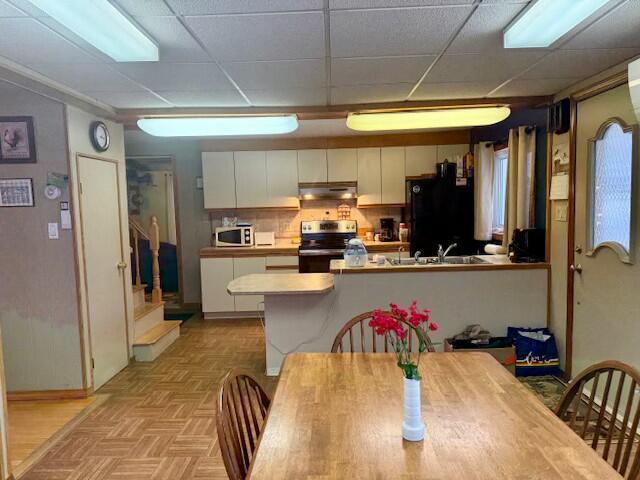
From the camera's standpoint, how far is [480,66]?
2.69m

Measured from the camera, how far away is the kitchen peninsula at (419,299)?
3576 millimetres

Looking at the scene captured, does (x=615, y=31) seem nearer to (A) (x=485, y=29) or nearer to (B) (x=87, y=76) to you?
(A) (x=485, y=29)

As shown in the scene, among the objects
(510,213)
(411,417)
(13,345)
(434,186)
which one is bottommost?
(13,345)

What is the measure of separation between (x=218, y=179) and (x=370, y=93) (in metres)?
2.88

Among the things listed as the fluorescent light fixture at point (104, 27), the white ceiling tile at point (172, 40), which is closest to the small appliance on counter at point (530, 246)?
the white ceiling tile at point (172, 40)

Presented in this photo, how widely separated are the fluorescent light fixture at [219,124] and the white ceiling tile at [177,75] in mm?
340

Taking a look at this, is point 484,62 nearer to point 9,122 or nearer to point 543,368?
point 543,368

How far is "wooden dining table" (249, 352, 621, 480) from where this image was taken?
3.77 feet

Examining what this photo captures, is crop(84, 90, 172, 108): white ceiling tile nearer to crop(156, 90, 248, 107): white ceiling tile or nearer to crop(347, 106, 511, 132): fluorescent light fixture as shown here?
crop(156, 90, 248, 107): white ceiling tile

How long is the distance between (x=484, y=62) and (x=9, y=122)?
10.8 ft

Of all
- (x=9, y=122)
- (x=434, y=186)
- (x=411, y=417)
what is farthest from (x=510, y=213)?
(x=9, y=122)

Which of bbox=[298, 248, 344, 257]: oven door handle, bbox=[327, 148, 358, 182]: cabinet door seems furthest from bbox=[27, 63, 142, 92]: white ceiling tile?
bbox=[327, 148, 358, 182]: cabinet door

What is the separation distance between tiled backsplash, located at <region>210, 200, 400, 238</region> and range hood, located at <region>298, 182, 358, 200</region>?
1.13ft

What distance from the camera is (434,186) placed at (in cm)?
514
